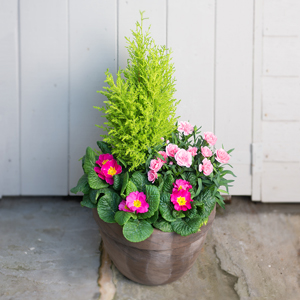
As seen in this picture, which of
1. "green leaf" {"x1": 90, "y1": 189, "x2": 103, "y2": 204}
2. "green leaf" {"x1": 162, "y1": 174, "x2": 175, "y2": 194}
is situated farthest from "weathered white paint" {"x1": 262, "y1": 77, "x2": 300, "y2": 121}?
"green leaf" {"x1": 90, "y1": 189, "x2": 103, "y2": 204}

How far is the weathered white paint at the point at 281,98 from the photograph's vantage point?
1831 millimetres

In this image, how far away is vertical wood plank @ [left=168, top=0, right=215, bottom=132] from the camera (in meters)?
1.76

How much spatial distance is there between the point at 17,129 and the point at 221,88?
1219 mm

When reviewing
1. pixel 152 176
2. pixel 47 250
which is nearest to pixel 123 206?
pixel 152 176

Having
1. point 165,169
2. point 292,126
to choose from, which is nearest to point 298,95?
point 292,126

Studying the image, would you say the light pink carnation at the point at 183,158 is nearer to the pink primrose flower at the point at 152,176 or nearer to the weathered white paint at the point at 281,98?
the pink primrose flower at the point at 152,176

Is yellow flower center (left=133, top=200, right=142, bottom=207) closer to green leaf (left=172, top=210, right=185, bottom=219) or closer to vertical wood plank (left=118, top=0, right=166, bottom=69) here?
green leaf (left=172, top=210, right=185, bottom=219)

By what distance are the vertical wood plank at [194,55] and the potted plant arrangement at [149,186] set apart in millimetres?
482

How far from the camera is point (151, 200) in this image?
3.91 ft

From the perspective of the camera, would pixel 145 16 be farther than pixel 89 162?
Yes

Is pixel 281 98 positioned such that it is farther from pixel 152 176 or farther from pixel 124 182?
pixel 124 182

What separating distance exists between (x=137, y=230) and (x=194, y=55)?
1.09m

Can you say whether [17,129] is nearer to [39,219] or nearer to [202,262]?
[39,219]

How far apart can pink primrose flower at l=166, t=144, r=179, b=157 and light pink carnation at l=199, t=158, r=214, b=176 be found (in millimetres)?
121
